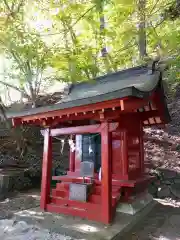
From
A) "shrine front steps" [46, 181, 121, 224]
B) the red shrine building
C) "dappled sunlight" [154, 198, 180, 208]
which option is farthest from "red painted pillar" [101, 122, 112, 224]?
"dappled sunlight" [154, 198, 180, 208]

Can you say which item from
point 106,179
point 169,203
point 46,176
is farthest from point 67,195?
point 169,203

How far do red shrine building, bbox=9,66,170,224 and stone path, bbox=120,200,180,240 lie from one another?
60cm

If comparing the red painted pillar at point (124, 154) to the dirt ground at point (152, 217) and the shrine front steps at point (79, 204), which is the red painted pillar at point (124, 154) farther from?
the dirt ground at point (152, 217)

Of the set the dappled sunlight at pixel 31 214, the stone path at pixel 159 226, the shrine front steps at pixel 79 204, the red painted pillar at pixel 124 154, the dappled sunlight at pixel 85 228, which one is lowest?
the stone path at pixel 159 226

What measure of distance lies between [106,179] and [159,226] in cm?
168

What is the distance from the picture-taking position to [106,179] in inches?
178

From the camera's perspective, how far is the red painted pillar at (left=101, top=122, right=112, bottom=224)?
4.49 m

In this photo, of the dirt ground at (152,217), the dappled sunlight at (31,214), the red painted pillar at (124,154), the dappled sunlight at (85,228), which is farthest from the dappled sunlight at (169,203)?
the dappled sunlight at (31,214)

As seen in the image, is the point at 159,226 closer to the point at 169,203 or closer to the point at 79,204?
the point at 79,204

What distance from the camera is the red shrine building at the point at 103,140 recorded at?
4.47m

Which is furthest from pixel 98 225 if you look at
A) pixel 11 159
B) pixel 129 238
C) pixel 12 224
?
pixel 11 159

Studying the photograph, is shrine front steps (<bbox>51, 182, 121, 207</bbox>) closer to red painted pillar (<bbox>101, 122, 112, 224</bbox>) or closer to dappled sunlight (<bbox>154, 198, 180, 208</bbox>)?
red painted pillar (<bbox>101, 122, 112, 224</bbox>)

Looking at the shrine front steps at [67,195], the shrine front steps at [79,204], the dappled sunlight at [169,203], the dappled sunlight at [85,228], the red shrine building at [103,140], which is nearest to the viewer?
the dappled sunlight at [85,228]

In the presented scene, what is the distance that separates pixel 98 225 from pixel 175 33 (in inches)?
295
